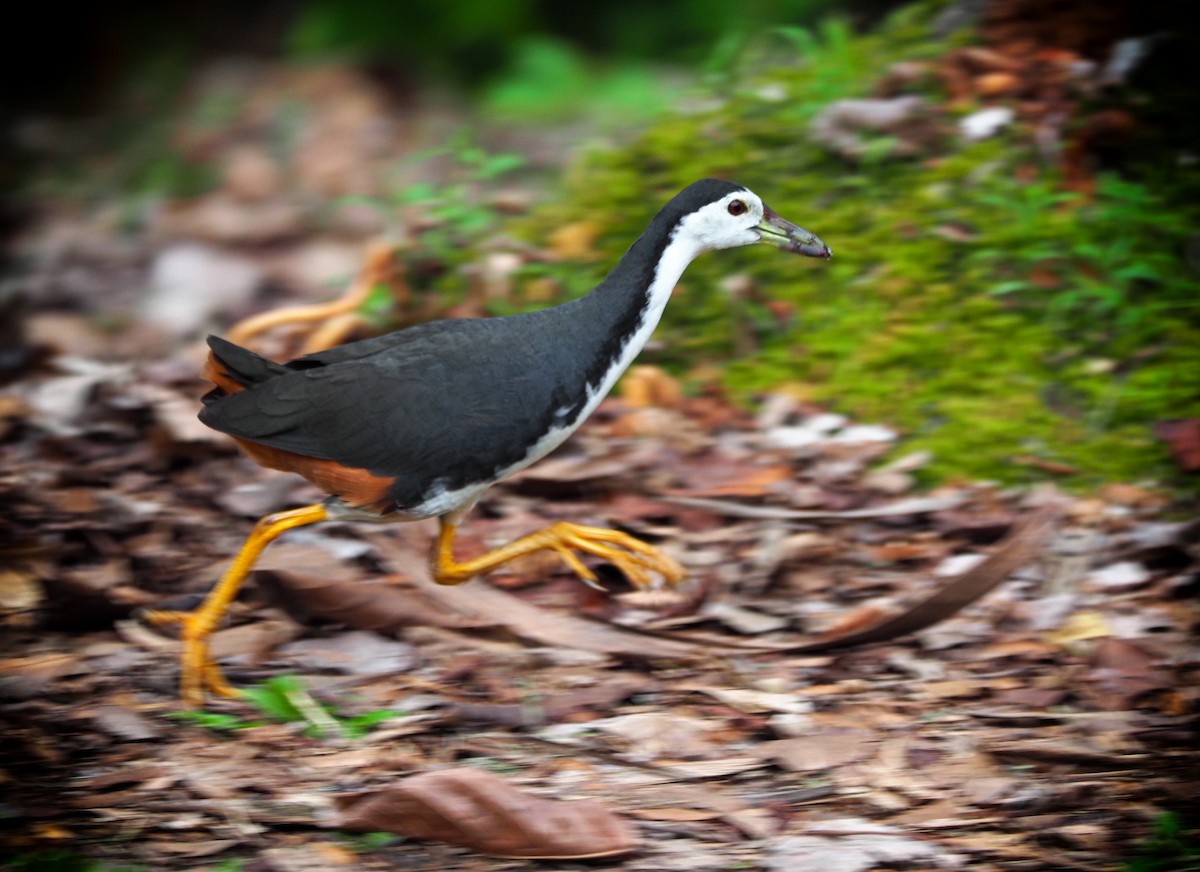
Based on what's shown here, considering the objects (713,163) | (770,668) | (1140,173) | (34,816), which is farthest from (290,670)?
(1140,173)

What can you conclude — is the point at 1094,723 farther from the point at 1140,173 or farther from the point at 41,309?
the point at 41,309

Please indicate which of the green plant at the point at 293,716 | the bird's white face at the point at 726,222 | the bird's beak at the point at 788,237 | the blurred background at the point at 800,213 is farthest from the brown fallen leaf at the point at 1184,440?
the green plant at the point at 293,716

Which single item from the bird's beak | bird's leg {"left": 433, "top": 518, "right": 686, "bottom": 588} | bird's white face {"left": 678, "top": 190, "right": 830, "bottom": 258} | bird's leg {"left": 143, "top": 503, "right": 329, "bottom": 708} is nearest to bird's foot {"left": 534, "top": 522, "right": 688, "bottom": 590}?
bird's leg {"left": 433, "top": 518, "right": 686, "bottom": 588}

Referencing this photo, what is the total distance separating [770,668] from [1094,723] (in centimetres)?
100

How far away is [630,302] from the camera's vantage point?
4590mm

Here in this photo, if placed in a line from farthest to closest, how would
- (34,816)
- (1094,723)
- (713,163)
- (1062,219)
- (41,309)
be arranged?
(41,309), (713,163), (1062,219), (1094,723), (34,816)

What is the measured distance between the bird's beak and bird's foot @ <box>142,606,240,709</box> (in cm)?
227

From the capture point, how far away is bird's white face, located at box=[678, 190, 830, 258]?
4695mm

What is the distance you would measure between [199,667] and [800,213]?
3.66 m

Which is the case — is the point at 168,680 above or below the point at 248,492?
below

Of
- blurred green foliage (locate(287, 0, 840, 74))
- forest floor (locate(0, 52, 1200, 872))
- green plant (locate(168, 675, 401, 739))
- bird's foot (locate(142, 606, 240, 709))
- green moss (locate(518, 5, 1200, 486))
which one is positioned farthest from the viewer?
blurred green foliage (locate(287, 0, 840, 74))

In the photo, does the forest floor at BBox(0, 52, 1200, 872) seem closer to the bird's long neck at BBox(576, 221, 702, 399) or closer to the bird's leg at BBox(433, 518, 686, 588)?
Answer: the bird's leg at BBox(433, 518, 686, 588)

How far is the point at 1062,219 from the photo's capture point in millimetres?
6289

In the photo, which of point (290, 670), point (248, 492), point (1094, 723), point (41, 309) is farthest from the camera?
point (41, 309)
